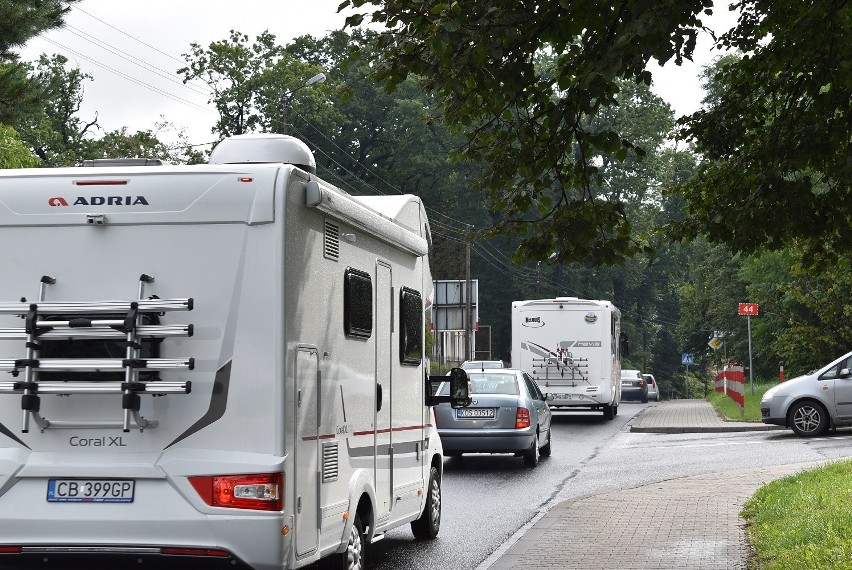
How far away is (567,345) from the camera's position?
31.0 meters

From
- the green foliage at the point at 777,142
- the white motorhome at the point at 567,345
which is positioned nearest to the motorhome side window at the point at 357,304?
the green foliage at the point at 777,142

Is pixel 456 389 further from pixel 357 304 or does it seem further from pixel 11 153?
pixel 11 153

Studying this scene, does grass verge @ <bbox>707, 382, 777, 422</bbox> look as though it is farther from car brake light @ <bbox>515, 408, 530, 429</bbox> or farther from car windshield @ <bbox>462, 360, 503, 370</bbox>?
car brake light @ <bbox>515, 408, 530, 429</bbox>

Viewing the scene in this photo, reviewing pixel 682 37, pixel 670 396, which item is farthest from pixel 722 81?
pixel 670 396

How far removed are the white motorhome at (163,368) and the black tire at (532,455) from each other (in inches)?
468

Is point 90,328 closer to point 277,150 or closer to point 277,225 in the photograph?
point 277,225

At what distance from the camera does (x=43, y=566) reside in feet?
23.9

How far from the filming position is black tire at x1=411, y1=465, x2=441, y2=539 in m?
11.7

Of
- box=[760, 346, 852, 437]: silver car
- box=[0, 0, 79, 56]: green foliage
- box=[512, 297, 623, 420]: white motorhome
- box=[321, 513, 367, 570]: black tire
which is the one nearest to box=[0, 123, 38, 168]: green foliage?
box=[0, 0, 79, 56]: green foliage

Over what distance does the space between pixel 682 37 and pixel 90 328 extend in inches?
164

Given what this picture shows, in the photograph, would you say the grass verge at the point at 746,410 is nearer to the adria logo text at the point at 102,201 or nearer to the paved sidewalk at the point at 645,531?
the paved sidewalk at the point at 645,531

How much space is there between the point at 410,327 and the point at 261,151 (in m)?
2.52

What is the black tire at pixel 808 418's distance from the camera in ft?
77.8

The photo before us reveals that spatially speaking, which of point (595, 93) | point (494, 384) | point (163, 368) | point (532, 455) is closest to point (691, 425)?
point (494, 384)
